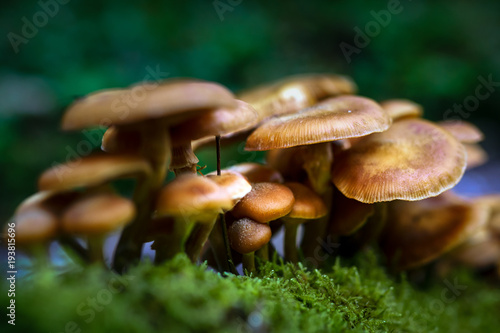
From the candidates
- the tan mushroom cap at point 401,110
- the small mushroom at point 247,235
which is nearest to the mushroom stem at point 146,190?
the small mushroom at point 247,235

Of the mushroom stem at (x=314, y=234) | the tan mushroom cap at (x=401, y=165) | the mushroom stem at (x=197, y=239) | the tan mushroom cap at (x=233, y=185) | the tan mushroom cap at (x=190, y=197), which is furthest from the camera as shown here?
the mushroom stem at (x=314, y=234)

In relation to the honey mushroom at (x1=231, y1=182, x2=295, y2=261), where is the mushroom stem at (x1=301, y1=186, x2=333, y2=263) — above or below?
below

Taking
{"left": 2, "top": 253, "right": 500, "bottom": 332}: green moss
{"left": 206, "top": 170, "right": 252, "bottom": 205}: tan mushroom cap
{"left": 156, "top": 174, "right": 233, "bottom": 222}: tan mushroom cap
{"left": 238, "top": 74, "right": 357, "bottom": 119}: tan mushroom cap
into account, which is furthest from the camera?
{"left": 238, "top": 74, "right": 357, "bottom": 119}: tan mushroom cap

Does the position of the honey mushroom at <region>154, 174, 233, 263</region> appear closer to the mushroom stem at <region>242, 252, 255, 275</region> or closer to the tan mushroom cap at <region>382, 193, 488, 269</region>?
the mushroom stem at <region>242, 252, 255, 275</region>

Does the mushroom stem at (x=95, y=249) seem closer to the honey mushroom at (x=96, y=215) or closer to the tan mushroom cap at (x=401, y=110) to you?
the honey mushroom at (x=96, y=215)

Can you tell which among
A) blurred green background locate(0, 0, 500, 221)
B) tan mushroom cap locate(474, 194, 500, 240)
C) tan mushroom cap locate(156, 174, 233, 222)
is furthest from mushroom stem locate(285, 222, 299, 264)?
blurred green background locate(0, 0, 500, 221)
